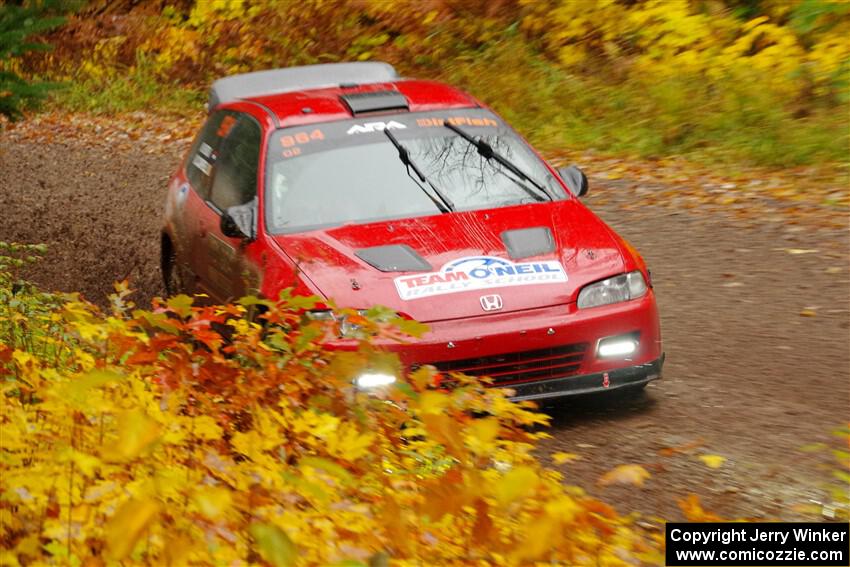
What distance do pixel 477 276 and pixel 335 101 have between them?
2231 mm

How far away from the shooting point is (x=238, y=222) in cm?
692

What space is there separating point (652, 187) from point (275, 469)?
30.8 ft

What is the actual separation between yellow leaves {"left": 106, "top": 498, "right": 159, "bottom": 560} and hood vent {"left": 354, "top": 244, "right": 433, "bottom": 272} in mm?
3736

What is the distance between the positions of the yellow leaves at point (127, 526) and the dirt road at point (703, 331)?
297 cm

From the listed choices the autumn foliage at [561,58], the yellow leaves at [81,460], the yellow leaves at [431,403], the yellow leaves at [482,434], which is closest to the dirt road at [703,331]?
the autumn foliage at [561,58]

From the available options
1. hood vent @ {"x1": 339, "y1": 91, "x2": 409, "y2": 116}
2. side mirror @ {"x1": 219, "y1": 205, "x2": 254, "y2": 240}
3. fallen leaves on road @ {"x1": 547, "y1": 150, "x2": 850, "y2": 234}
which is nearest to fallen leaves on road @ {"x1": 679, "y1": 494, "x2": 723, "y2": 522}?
side mirror @ {"x1": 219, "y1": 205, "x2": 254, "y2": 240}

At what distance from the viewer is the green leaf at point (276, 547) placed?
2.50 meters

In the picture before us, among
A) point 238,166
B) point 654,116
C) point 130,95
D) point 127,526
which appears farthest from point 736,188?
point 130,95

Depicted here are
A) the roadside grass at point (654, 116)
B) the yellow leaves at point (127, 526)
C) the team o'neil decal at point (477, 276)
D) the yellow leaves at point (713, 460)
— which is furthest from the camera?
the roadside grass at point (654, 116)

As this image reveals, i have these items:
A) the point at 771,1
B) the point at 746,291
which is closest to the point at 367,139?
the point at 746,291

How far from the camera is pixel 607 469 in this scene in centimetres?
562

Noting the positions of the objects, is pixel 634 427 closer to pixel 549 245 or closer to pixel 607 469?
pixel 607 469

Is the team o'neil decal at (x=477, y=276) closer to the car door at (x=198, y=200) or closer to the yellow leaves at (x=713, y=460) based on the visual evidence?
the yellow leaves at (x=713, y=460)

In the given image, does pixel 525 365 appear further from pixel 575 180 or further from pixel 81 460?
pixel 81 460
